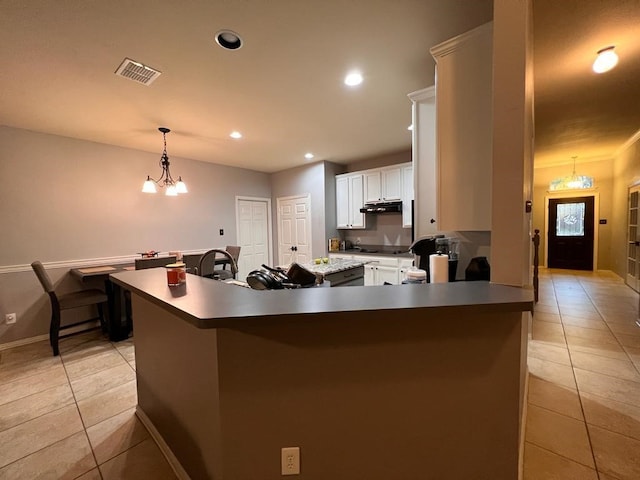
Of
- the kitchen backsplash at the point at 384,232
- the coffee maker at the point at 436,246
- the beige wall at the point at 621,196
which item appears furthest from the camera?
the kitchen backsplash at the point at 384,232

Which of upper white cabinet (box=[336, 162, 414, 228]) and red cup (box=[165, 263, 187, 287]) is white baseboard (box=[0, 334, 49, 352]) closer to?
red cup (box=[165, 263, 187, 287])

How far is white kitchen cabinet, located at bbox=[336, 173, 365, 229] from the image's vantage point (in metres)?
5.03

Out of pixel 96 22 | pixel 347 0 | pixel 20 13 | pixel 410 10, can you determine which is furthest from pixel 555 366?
pixel 20 13

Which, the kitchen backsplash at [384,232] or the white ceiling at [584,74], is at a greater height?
the white ceiling at [584,74]

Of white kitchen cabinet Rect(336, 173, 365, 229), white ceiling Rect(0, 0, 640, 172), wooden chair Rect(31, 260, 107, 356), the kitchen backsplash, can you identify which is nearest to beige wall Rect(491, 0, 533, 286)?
white ceiling Rect(0, 0, 640, 172)

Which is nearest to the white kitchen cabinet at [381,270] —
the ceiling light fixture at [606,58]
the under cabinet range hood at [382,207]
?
the under cabinet range hood at [382,207]

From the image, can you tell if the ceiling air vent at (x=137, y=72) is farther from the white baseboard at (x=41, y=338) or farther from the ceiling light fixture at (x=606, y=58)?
the ceiling light fixture at (x=606, y=58)

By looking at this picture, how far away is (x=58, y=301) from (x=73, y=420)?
5.64 feet

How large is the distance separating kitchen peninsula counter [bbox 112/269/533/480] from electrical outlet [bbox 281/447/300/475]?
0.9 inches

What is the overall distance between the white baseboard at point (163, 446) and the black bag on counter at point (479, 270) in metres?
1.96

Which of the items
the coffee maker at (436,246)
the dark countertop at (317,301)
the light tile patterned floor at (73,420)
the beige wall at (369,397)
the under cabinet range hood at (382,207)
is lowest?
the light tile patterned floor at (73,420)

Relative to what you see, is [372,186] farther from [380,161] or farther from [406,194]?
[406,194]

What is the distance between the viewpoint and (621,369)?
2.27 meters

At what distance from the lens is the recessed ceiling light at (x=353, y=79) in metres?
2.27
